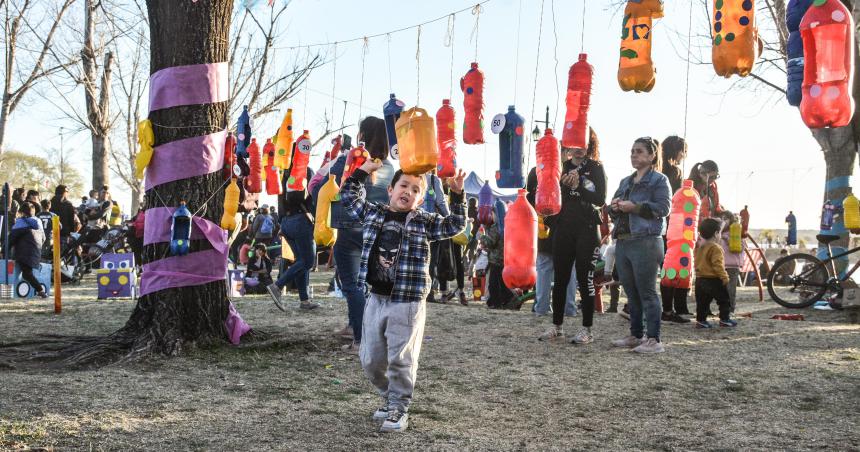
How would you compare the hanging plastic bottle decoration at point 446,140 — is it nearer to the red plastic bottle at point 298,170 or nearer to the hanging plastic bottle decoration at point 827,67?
the hanging plastic bottle decoration at point 827,67

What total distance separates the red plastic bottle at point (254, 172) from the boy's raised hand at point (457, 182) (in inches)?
101

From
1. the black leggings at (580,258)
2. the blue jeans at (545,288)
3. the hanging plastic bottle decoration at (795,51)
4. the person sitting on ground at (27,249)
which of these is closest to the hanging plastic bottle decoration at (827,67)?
the hanging plastic bottle decoration at (795,51)

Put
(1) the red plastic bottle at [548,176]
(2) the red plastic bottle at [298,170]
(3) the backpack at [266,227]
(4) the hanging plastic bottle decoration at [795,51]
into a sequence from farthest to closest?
(3) the backpack at [266,227] < (2) the red plastic bottle at [298,170] < (1) the red plastic bottle at [548,176] < (4) the hanging plastic bottle decoration at [795,51]

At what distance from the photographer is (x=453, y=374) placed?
4.94m

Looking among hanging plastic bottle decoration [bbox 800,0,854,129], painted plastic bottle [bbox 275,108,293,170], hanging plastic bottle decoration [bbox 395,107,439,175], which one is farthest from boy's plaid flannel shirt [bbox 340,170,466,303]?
painted plastic bottle [bbox 275,108,293,170]

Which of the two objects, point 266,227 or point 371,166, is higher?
point 371,166

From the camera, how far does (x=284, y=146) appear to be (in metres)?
7.09

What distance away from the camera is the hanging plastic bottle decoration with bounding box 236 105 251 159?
235 inches

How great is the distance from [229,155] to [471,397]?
299 cm

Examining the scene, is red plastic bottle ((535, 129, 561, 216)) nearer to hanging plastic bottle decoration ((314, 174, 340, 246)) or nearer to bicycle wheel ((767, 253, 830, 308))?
hanging plastic bottle decoration ((314, 174, 340, 246))

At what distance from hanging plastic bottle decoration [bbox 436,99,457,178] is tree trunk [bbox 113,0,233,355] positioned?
79.1 inches

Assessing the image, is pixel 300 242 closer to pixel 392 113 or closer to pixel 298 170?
pixel 298 170

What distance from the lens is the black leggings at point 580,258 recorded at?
5867 millimetres

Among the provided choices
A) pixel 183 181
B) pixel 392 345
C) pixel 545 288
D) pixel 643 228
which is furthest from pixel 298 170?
pixel 392 345
